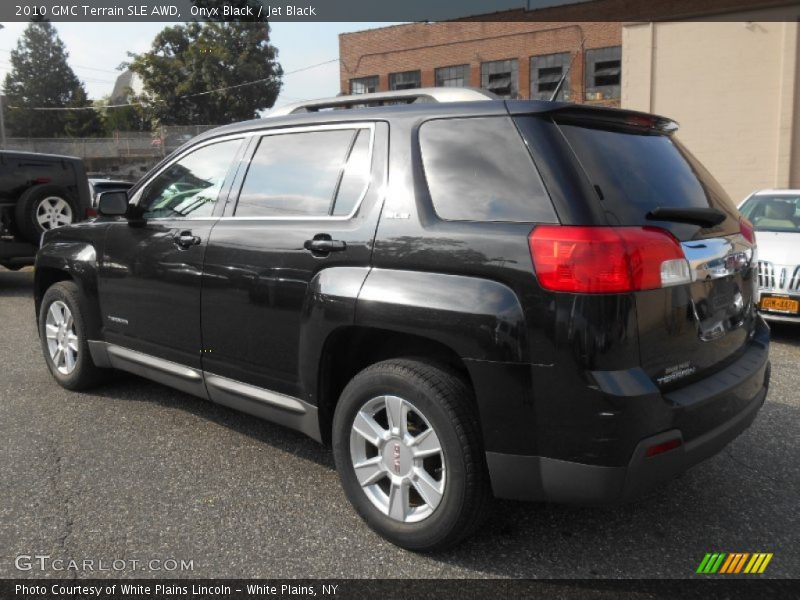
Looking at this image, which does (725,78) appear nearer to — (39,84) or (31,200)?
(31,200)

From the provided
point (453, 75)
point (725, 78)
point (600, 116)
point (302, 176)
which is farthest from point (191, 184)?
point (453, 75)

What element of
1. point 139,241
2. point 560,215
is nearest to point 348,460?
point 560,215

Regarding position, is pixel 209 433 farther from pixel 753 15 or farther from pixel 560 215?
pixel 753 15

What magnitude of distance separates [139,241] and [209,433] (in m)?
1.25

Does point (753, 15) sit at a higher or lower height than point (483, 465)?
higher

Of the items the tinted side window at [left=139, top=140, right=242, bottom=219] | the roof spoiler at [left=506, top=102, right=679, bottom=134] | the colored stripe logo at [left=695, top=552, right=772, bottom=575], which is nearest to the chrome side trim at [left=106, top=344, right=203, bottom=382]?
the tinted side window at [left=139, top=140, right=242, bottom=219]

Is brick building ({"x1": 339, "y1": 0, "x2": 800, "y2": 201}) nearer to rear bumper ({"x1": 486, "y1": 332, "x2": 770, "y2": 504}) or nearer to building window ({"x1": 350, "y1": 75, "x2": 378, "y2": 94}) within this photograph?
building window ({"x1": 350, "y1": 75, "x2": 378, "y2": 94})

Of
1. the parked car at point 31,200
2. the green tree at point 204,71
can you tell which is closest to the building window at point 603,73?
the parked car at point 31,200

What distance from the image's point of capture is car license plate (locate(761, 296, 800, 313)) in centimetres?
611

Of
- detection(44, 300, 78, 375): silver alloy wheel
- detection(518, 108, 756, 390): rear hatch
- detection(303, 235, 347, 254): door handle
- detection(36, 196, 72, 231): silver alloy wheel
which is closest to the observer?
detection(518, 108, 756, 390): rear hatch

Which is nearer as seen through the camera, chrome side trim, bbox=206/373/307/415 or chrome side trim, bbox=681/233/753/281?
chrome side trim, bbox=681/233/753/281

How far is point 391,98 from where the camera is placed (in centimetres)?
327

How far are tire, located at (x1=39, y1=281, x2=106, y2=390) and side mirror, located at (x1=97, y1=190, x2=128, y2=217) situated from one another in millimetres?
778

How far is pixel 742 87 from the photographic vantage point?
15.5m
